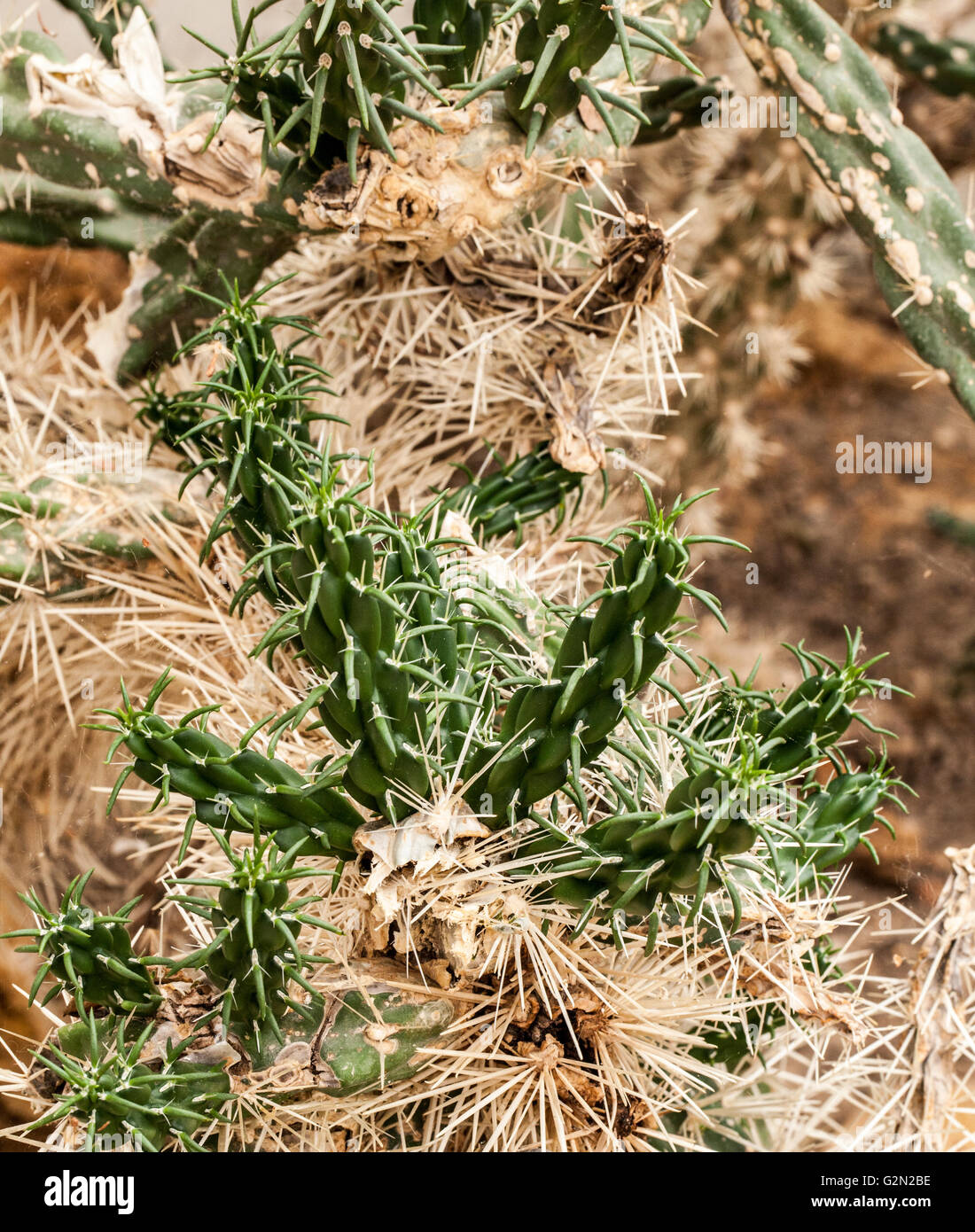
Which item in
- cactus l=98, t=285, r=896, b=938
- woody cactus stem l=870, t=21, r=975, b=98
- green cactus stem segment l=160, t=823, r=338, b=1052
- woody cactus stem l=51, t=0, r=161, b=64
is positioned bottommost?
green cactus stem segment l=160, t=823, r=338, b=1052

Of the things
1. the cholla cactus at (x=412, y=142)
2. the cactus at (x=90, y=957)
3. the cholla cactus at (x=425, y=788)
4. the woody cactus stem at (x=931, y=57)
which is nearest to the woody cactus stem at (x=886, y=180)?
the cholla cactus at (x=412, y=142)

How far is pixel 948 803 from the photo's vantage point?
1306mm

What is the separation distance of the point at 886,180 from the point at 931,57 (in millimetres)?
532

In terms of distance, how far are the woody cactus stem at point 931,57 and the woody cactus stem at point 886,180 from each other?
46 centimetres

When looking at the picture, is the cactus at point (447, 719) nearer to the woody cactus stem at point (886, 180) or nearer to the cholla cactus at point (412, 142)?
the cholla cactus at point (412, 142)

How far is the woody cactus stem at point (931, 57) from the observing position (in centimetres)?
126

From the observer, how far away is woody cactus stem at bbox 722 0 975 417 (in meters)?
0.89

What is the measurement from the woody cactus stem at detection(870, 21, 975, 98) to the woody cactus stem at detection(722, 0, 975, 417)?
460 mm

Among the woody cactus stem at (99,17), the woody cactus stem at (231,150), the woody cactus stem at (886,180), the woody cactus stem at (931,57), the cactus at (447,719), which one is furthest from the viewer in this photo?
the woody cactus stem at (931,57)

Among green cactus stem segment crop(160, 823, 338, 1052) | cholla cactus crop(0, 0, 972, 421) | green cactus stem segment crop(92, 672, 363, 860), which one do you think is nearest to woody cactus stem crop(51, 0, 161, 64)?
cholla cactus crop(0, 0, 972, 421)

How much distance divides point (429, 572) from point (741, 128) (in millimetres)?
929

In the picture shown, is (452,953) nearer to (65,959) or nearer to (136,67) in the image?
(65,959)

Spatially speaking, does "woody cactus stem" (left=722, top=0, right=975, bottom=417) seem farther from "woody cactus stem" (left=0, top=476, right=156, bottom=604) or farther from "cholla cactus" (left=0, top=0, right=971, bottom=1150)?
"woody cactus stem" (left=0, top=476, right=156, bottom=604)

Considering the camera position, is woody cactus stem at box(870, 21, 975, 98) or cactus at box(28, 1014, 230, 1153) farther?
woody cactus stem at box(870, 21, 975, 98)
